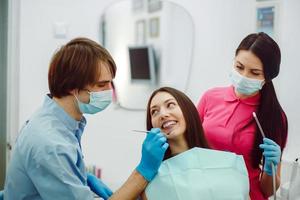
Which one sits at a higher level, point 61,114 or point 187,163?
point 61,114

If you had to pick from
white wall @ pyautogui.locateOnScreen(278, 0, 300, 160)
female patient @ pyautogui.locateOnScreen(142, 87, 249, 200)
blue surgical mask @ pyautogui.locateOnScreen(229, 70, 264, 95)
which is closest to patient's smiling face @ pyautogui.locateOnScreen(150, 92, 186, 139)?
female patient @ pyautogui.locateOnScreen(142, 87, 249, 200)

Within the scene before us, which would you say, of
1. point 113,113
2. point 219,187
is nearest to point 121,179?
point 113,113

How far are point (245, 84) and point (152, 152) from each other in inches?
19.1

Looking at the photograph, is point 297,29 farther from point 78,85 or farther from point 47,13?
point 47,13

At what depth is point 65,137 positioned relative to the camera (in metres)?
1.12

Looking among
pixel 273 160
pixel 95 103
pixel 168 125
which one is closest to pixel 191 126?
pixel 168 125

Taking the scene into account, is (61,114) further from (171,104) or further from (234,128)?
(234,128)

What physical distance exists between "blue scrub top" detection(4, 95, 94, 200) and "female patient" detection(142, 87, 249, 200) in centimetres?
35

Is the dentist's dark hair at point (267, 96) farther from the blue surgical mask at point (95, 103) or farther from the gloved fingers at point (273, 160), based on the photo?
the blue surgical mask at point (95, 103)

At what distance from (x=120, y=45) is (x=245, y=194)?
1440 mm

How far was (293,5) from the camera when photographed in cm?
185

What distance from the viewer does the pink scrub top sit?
4.83 ft

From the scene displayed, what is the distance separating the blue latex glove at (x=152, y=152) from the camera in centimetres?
125

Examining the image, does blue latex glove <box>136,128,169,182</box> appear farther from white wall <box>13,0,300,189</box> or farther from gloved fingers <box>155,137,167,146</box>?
white wall <box>13,0,300,189</box>
